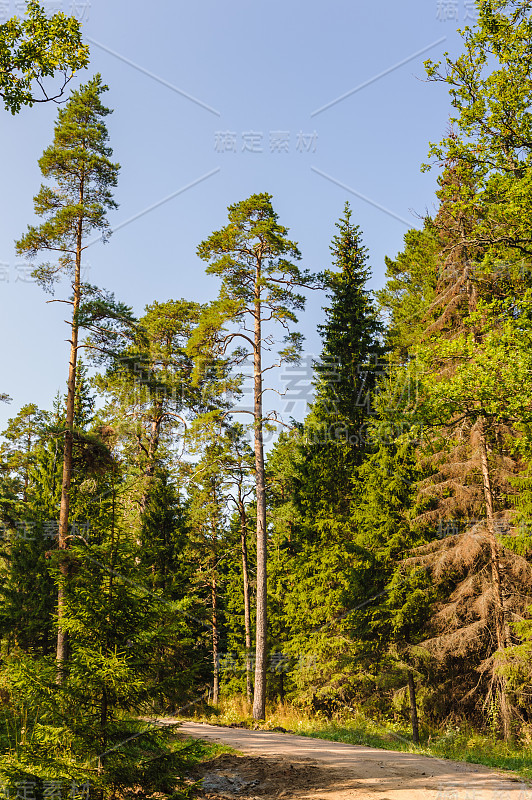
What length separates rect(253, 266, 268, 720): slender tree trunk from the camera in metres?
17.9

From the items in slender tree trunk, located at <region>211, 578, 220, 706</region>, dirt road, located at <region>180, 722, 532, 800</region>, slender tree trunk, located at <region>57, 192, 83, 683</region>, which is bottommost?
slender tree trunk, located at <region>211, 578, 220, 706</region>

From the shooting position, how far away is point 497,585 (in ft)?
49.0

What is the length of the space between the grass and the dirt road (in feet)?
3.59

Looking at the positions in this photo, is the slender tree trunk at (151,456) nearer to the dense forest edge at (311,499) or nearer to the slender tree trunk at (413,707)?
the dense forest edge at (311,499)

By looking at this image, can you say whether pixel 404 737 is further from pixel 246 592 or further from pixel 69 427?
pixel 246 592

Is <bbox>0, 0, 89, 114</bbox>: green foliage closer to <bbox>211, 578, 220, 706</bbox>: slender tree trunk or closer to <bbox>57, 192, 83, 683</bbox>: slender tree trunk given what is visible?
<bbox>57, 192, 83, 683</bbox>: slender tree trunk

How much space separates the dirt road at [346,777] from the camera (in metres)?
7.57

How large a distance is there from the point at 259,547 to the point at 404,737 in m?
6.95

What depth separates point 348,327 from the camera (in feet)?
75.2

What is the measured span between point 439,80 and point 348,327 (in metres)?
11.3

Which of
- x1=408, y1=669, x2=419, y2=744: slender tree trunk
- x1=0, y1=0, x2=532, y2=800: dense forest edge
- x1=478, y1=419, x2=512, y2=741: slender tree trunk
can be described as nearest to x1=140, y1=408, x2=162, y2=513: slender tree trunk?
x1=0, y1=0, x2=532, y2=800: dense forest edge

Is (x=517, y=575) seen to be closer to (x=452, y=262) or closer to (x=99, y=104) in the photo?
(x=452, y=262)

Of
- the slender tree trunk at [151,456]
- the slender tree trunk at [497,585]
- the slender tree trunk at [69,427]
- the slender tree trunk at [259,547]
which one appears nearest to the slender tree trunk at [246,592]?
the slender tree trunk at [151,456]

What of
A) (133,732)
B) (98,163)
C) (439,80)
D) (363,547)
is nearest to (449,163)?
(439,80)
